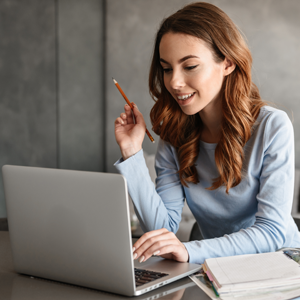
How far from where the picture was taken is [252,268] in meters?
0.75

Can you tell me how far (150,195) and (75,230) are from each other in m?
0.49

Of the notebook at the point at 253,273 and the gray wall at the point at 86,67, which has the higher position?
the gray wall at the point at 86,67

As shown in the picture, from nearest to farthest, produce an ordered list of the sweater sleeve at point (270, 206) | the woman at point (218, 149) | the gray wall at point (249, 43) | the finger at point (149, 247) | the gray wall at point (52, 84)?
the finger at point (149, 247)
the sweater sleeve at point (270, 206)
the woman at point (218, 149)
the gray wall at point (52, 84)
the gray wall at point (249, 43)

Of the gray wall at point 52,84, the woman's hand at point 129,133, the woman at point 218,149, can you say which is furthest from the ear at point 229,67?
the gray wall at point 52,84

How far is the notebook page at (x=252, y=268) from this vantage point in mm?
697

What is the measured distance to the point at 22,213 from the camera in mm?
797

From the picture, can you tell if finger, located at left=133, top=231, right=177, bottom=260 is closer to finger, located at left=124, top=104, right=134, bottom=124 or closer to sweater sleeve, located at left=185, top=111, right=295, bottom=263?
sweater sleeve, located at left=185, top=111, right=295, bottom=263

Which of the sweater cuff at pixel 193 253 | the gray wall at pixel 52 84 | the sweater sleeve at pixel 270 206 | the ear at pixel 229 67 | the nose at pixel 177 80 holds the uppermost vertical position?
the gray wall at pixel 52 84

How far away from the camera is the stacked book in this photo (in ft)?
2.19

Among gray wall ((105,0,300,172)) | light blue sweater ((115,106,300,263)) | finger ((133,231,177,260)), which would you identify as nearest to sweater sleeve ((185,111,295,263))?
light blue sweater ((115,106,300,263))

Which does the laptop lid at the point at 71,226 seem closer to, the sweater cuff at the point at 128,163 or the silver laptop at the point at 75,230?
the silver laptop at the point at 75,230

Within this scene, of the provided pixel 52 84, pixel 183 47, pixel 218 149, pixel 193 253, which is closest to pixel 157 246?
pixel 193 253

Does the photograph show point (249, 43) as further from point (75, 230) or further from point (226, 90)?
point (75, 230)

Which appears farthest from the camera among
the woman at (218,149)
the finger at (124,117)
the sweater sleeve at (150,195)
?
the finger at (124,117)
